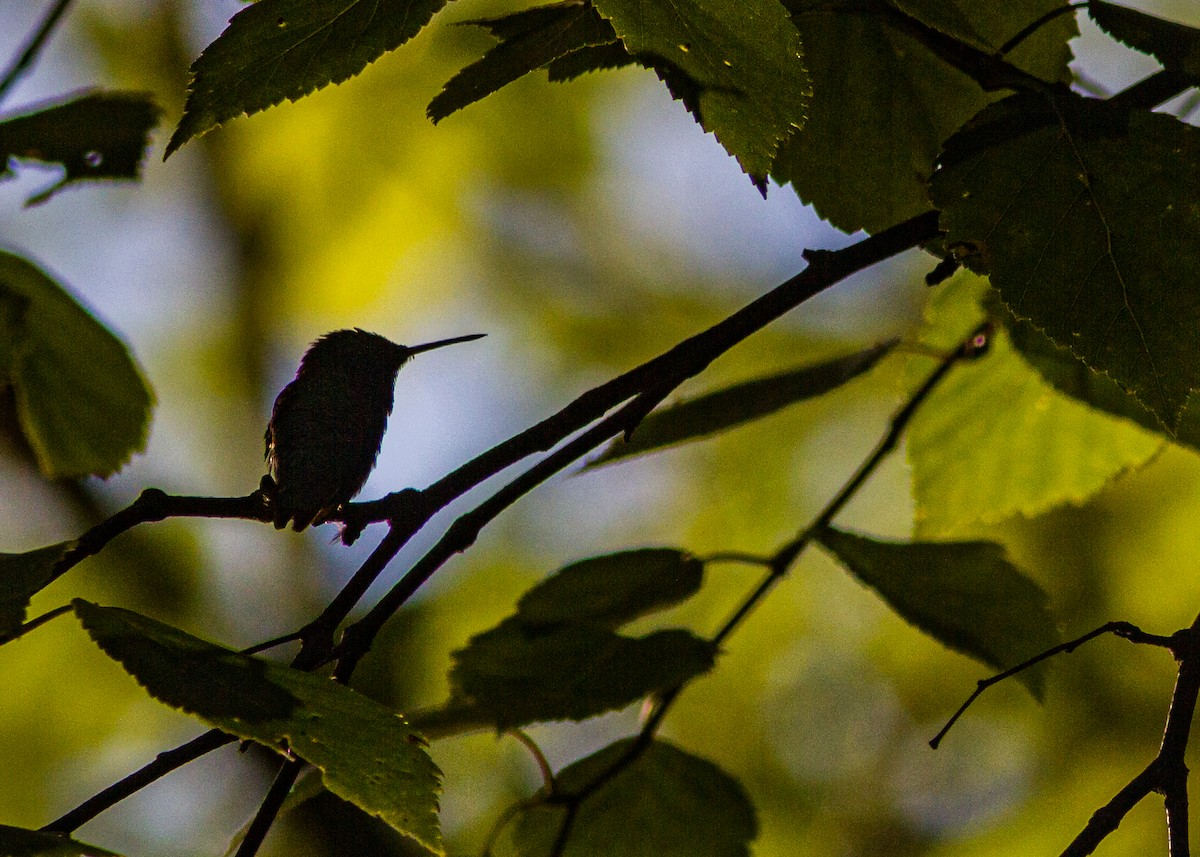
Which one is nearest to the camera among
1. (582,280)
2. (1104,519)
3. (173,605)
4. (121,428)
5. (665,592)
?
(665,592)

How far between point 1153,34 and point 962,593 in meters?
0.95

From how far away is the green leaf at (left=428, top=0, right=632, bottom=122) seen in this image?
4.28 feet

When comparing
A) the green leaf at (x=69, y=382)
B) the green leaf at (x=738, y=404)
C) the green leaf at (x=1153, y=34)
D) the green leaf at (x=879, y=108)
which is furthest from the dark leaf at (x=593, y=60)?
the green leaf at (x=69, y=382)

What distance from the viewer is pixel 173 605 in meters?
5.61

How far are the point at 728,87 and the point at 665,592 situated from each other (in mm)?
1040

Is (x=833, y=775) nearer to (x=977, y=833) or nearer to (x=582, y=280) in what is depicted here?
(x=977, y=833)

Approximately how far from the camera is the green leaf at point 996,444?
2414 mm

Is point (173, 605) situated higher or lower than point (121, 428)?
lower

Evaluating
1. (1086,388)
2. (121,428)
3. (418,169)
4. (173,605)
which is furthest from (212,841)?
(1086,388)

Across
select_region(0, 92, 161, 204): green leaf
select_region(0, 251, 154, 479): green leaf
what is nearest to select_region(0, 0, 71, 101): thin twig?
select_region(0, 92, 161, 204): green leaf

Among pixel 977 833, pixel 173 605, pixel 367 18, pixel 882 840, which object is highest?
pixel 367 18

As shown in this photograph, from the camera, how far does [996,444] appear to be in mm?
2484

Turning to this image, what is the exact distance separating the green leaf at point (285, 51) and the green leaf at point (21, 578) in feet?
1.51

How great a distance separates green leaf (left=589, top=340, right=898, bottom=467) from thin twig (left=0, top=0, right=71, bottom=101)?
4.42ft
